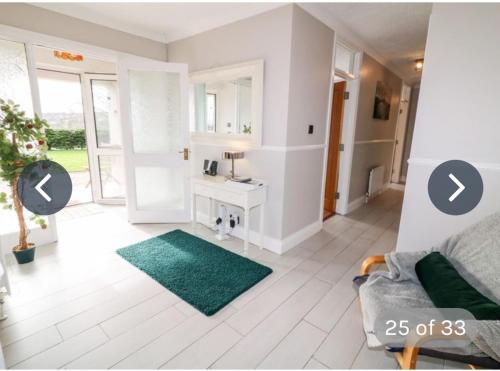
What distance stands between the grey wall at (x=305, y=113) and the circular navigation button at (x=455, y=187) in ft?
3.83

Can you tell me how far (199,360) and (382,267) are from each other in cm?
186

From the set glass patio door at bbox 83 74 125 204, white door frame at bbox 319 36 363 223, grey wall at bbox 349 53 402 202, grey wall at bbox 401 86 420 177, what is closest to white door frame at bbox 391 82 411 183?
grey wall at bbox 401 86 420 177

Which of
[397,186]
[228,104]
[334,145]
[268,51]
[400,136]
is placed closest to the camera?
[268,51]

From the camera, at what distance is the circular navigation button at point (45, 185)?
2.12m

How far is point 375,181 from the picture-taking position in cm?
459

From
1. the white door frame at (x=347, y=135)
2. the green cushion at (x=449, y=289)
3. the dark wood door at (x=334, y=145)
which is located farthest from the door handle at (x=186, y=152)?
the green cushion at (x=449, y=289)

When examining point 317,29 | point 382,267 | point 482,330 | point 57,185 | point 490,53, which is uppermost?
point 317,29

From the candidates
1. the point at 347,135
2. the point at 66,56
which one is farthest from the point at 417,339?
the point at 66,56

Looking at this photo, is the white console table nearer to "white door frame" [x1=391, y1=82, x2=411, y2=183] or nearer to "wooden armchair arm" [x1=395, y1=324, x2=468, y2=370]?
"wooden armchair arm" [x1=395, y1=324, x2=468, y2=370]

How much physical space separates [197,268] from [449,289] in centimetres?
181

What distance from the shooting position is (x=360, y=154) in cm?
404

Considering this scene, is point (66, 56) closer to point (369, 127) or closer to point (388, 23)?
point (388, 23)

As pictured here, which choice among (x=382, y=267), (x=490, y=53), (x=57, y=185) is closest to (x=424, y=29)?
(x=490, y=53)

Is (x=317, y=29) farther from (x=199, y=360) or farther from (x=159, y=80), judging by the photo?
(x=199, y=360)
